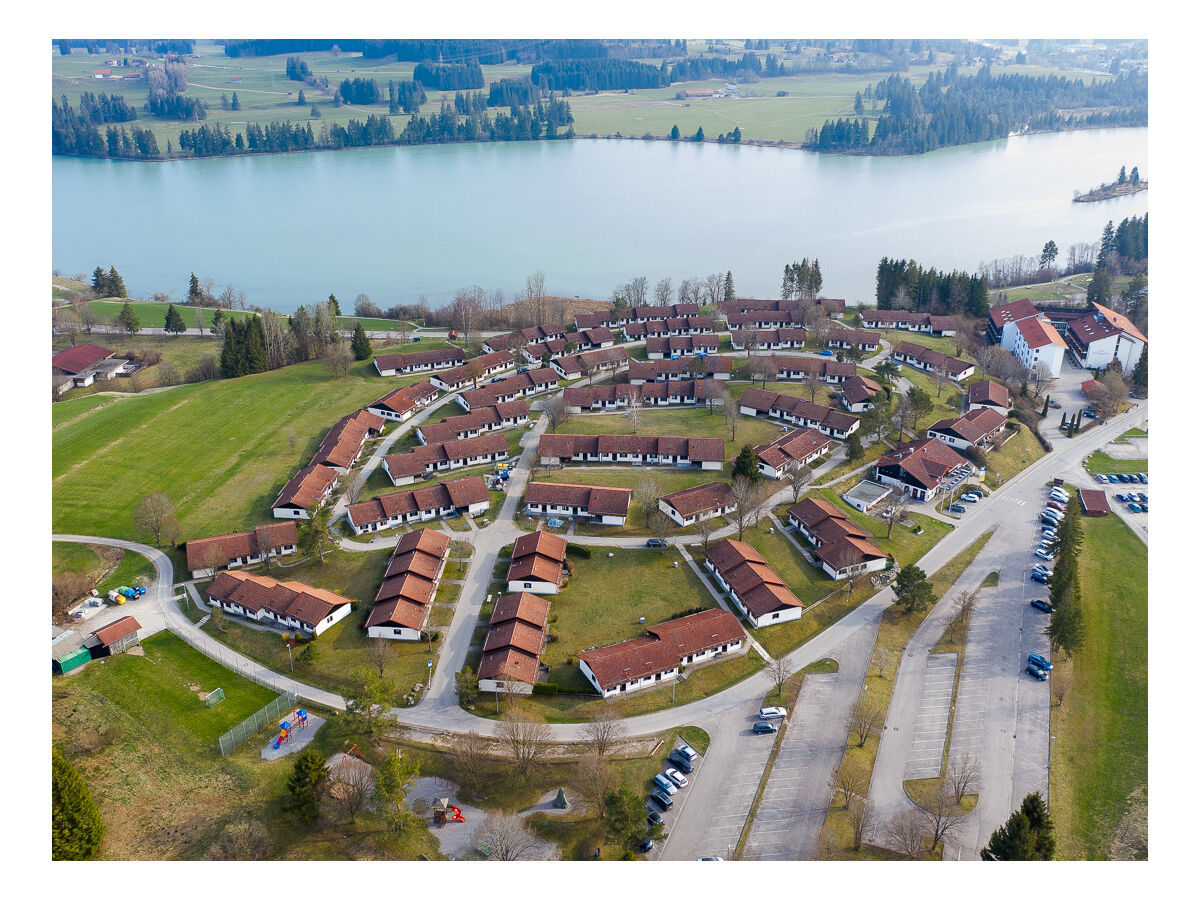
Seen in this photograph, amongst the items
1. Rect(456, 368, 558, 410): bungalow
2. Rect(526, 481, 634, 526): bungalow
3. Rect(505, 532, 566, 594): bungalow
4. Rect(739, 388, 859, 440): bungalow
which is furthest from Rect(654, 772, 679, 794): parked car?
Rect(456, 368, 558, 410): bungalow

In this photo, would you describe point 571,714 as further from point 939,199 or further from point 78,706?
point 939,199

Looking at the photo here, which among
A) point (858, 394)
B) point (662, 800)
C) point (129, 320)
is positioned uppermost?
point (129, 320)

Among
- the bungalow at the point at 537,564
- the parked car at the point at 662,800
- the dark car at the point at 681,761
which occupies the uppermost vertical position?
the bungalow at the point at 537,564

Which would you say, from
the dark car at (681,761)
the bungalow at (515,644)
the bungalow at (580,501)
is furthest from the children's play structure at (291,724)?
the bungalow at (580,501)

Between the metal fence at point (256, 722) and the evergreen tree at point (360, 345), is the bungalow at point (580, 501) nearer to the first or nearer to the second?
the metal fence at point (256, 722)

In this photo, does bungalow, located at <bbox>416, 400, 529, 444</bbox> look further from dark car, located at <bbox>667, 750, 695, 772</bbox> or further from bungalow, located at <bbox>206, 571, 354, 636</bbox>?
dark car, located at <bbox>667, 750, 695, 772</bbox>

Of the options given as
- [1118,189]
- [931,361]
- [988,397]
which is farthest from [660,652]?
[1118,189]

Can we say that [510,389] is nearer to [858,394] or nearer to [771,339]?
[771,339]
